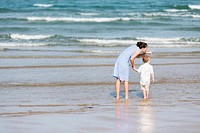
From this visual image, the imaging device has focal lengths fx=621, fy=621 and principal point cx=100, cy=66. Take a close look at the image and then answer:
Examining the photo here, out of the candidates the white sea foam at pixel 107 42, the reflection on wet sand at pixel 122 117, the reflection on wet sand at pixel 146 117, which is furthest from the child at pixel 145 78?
the white sea foam at pixel 107 42

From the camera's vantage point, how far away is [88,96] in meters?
12.4

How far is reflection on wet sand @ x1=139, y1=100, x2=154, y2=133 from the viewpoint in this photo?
29.2 ft

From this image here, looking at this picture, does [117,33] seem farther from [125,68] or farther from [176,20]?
[125,68]

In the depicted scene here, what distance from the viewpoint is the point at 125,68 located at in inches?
480

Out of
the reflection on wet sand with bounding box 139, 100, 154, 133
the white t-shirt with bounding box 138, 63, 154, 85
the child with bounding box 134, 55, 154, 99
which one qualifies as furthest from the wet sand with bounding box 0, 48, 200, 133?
the white t-shirt with bounding box 138, 63, 154, 85

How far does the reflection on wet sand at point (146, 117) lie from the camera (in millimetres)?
8914

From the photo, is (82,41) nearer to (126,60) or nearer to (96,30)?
(96,30)

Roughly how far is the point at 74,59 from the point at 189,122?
9.17 m

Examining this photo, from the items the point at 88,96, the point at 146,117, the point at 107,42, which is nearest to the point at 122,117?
the point at 146,117

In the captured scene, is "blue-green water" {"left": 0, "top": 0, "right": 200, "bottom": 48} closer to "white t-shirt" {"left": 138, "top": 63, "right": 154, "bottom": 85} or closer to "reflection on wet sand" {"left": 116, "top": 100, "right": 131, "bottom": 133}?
"white t-shirt" {"left": 138, "top": 63, "right": 154, "bottom": 85}

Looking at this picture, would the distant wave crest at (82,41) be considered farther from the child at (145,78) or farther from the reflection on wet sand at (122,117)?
the reflection on wet sand at (122,117)

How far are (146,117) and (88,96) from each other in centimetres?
266

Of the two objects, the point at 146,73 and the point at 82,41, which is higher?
the point at 82,41

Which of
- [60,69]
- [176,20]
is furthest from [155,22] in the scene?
[60,69]
